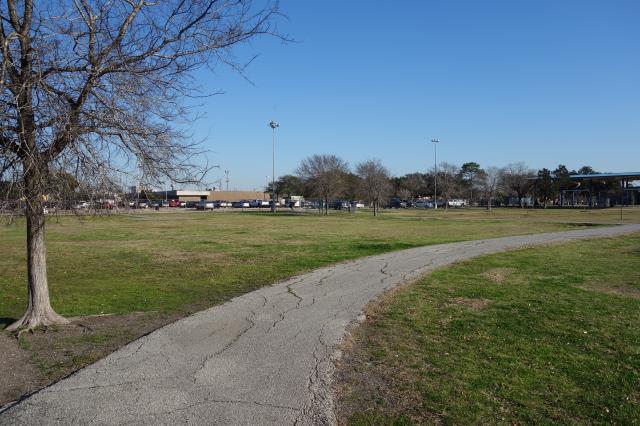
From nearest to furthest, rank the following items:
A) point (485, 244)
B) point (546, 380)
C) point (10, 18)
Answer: point (546, 380)
point (10, 18)
point (485, 244)

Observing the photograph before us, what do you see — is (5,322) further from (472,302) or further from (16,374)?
(472,302)

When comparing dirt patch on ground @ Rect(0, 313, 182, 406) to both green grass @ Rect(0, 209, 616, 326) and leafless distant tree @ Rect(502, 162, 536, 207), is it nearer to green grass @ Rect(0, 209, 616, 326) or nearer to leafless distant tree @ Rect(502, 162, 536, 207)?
green grass @ Rect(0, 209, 616, 326)

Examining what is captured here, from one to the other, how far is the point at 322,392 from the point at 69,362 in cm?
343

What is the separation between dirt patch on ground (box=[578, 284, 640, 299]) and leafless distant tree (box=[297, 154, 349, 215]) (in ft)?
196

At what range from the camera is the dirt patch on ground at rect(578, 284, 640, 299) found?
462 inches

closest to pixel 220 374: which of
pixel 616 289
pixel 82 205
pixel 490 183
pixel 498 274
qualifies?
pixel 82 205

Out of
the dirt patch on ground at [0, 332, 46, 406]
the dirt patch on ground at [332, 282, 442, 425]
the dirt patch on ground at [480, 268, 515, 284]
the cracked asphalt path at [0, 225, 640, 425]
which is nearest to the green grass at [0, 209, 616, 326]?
the dirt patch on ground at [0, 332, 46, 406]

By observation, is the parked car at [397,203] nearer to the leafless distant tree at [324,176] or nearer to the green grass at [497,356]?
the leafless distant tree at [324,176]

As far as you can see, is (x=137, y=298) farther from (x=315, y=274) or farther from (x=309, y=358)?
(x=309, y=358)

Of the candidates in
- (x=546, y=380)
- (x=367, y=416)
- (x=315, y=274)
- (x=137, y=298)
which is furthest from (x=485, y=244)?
(x=367, y=416)

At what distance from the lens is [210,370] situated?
6.20m

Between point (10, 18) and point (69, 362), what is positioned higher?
point (10, 18)

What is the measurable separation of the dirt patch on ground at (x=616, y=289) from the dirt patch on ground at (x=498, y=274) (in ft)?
6.17

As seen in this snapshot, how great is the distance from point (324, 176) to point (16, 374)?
66.6 m
